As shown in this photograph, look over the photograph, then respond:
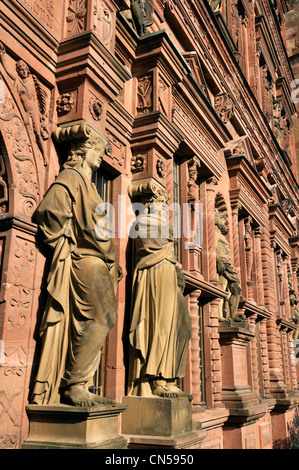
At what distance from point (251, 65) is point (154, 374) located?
13191 mm

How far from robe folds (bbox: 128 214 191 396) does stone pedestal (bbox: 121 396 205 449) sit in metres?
0.19

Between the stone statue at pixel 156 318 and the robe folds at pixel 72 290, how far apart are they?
1.22 meters

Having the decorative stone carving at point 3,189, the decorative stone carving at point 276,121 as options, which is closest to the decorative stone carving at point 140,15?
the decorative stone carving at point 3,189

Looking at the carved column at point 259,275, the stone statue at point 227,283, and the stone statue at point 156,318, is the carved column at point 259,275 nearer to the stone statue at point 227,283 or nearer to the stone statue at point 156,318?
the stone statue at point 227,283

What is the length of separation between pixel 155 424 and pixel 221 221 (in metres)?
5.61

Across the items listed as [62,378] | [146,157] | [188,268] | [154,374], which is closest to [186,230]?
[188,268]

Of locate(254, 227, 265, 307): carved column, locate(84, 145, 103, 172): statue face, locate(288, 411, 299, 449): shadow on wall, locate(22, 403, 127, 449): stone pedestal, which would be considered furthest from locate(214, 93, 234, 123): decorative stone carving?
locate(22, 403, 127, 449): stone pedestal

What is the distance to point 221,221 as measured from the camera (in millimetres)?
10133

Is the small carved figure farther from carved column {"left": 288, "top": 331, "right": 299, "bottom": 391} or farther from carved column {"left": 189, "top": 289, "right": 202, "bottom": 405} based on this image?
carved column {"left": 288, "top": 331, "right": 299, "bottom": 391}

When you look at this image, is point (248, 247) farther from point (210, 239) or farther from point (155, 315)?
point (155, 315)

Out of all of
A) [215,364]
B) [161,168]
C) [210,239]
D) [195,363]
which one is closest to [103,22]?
[161,168]

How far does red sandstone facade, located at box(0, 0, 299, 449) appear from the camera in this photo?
4.23m

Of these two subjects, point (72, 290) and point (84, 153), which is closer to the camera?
point (72, 290)

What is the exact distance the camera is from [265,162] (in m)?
15.2
